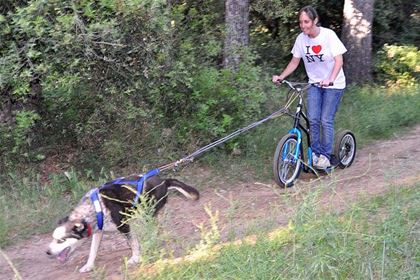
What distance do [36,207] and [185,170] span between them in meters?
2.11

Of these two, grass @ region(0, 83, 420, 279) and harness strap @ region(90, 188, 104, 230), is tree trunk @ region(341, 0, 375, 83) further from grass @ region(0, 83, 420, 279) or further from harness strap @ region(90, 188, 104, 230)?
harness strap @ region(90, 188, 104, 230)

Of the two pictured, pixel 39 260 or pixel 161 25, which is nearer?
pixel 39 260

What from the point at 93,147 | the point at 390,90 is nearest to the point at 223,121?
the point at 93,147

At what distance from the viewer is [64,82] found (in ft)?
20.8

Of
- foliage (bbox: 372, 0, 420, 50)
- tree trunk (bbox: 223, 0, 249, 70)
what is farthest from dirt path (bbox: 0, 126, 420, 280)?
foliage (bbox: 372, 0, 420, 50)

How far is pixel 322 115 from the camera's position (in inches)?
287

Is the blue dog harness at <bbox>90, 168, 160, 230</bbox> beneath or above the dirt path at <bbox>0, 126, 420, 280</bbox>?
above

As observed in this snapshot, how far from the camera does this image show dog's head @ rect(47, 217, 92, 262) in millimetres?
4664

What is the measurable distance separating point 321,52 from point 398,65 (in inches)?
298

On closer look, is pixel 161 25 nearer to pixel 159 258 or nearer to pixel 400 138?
pixel 159 258

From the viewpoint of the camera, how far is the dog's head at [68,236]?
4664mm

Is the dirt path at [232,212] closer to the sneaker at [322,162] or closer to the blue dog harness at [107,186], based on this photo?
the sneaker at [322,162]

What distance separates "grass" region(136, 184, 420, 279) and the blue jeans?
2956 millimetres

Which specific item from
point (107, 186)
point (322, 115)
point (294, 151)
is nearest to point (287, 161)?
point (294, 151)
